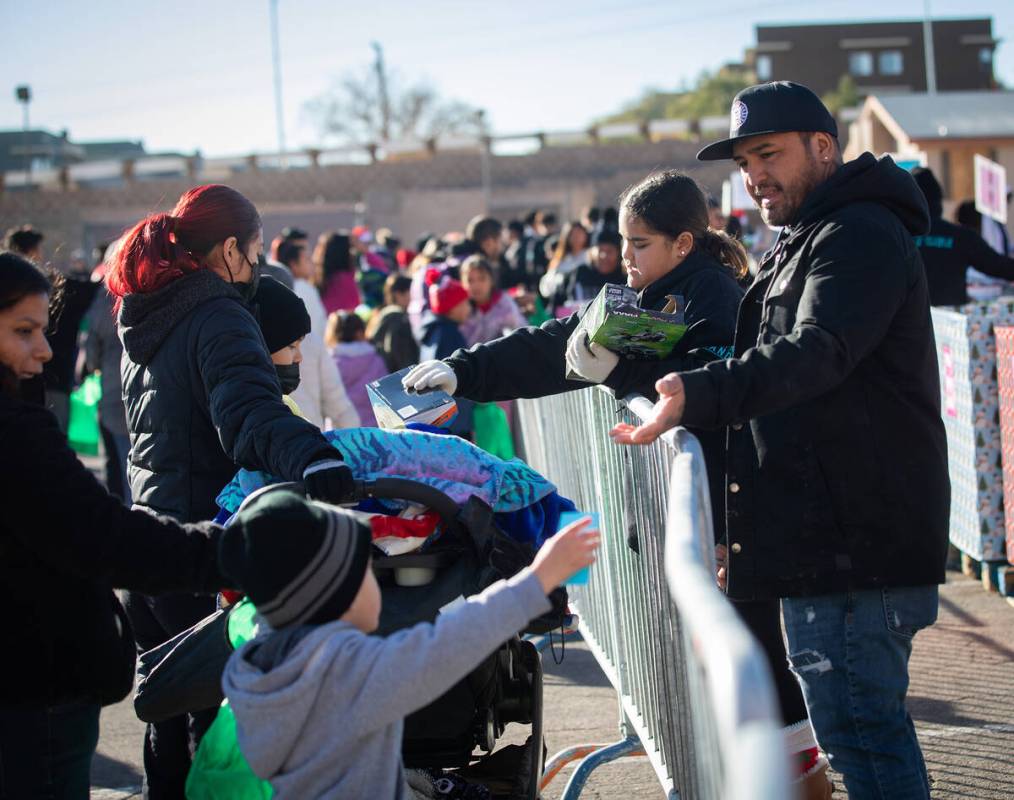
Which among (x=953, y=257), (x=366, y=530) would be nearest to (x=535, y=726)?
(x=366, y=530)

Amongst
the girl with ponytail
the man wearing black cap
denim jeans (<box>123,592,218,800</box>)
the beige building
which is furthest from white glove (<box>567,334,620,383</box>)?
the beige building

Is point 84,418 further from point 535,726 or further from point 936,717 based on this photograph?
point 535,726

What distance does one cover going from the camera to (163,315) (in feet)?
11.4

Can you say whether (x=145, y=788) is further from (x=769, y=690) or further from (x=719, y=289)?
(x=769, y=690)

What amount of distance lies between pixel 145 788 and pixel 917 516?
7.97ft

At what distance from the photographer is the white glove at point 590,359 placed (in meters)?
3.53

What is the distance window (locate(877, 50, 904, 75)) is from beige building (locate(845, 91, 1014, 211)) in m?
44.8

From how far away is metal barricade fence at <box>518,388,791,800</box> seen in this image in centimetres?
153

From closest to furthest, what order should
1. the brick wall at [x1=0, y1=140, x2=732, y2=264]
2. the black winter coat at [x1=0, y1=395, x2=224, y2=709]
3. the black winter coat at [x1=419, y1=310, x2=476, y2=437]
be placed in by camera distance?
the black winter coat at [x1=0, y1=395, x2=224, y2=709] → the black winter coat at [x1=419, y1=310, x2=476, y2=437] → the brick wall at [x1=0, y1=140, x2=732, y2=264]

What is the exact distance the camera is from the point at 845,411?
9.66ft

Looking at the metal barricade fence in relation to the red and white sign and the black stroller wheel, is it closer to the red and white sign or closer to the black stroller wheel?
the black stroller wheel

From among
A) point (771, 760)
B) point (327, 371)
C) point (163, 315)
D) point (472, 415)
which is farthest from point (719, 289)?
point (472, 415)

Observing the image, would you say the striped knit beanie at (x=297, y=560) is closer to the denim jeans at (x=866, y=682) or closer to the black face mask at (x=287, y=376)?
the denim jeans at (x=866, y=682)

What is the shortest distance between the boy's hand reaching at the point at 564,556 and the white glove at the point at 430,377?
4.26 ft
